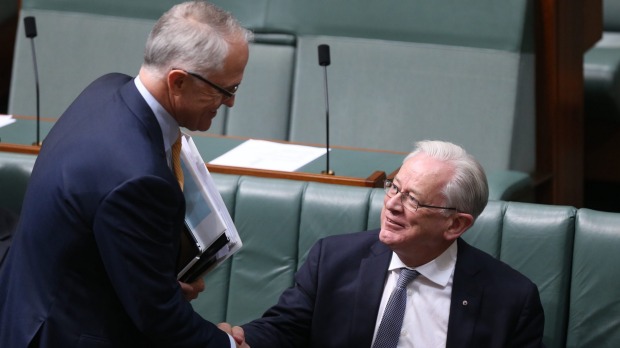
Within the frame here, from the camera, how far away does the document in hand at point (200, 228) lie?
2.06m

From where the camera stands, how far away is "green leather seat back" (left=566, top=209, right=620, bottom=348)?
2.48 metres

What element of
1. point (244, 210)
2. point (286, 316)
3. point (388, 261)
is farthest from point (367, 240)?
point (244, 210)

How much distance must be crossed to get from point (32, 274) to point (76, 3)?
275cm

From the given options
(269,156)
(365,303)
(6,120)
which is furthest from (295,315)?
(6,120)

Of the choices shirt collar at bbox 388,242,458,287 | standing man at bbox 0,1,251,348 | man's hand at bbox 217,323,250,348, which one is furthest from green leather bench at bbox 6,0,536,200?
standing man at bbox 0,1,251,348

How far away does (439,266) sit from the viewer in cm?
229

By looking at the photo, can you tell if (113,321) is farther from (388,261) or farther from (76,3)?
(76,3)

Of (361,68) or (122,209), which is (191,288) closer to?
(122,209)

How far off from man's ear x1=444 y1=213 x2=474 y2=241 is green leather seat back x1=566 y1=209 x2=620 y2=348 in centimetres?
41

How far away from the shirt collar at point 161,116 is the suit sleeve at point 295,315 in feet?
1.80

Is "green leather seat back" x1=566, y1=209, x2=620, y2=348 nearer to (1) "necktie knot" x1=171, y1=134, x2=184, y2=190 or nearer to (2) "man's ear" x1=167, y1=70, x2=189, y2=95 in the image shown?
(1) "necktie knot" x1=171, y1=134, x2=184, y2=190

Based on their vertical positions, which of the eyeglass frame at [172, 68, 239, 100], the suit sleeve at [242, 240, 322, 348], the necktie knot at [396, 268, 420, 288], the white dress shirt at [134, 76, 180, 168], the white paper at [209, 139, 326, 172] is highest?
the eyeglass frame at [172, 68, 239, 100]

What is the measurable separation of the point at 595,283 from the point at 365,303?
588 mm

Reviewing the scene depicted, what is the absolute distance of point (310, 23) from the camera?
421 centimetres
